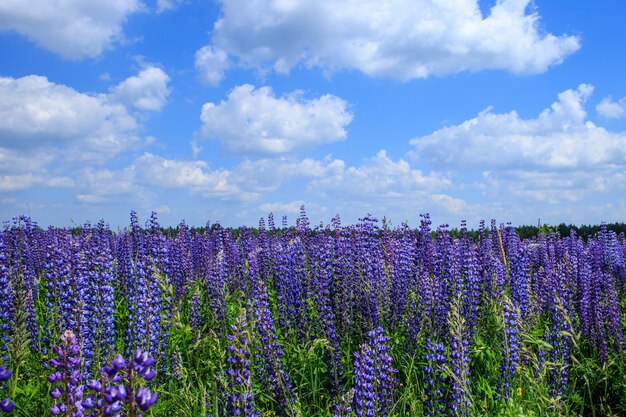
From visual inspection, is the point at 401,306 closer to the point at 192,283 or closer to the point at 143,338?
the point at 143,338

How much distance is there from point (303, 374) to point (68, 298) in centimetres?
288

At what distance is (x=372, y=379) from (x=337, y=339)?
85.1 inches

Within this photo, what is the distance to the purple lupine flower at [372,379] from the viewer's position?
4848 mm

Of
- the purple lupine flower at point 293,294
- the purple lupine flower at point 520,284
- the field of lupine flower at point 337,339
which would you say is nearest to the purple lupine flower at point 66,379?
the field of lupine flower at point 337,339

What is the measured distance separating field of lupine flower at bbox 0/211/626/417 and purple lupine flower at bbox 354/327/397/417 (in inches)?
0.9

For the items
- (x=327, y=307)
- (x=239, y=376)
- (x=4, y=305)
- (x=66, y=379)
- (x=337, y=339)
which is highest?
(x=4, y=305)

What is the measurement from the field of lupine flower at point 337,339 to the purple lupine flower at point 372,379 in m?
0.02

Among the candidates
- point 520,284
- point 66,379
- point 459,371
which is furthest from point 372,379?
point 520,284

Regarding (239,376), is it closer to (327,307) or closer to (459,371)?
(459,371)

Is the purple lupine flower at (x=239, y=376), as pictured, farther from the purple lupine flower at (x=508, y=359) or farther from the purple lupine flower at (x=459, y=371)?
the purple lupine flower at (x=508, y=359)

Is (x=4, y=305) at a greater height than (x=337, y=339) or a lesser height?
greater

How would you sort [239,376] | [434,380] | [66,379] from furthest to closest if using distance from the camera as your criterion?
[434,380]
[239,376]
[66,379]

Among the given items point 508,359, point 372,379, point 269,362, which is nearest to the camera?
point 372,379

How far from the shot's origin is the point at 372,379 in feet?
16.6
